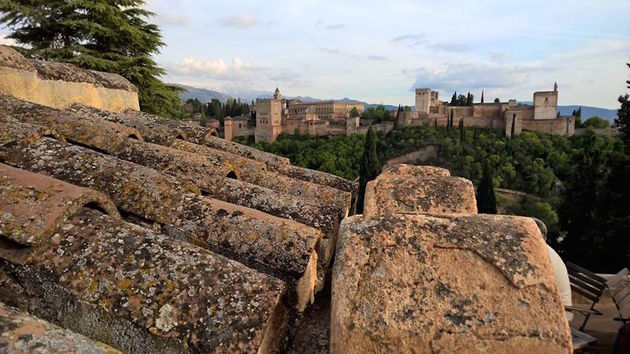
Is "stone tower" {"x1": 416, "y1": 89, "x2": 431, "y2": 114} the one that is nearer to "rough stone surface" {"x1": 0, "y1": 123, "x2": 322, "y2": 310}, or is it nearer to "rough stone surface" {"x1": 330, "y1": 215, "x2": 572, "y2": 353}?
"rough stone surface" {"x1": 0, "y1": 123, "x2": 322, "y2": 310}

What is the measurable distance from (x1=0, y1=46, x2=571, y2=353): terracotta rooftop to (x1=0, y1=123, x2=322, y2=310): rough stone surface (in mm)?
10

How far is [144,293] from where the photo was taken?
1870 millimetres

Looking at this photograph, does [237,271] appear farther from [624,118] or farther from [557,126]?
[557,126]

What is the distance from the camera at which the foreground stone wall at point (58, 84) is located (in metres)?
4.51

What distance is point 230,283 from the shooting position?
1.97 metres

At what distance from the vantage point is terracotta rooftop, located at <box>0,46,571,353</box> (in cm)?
152

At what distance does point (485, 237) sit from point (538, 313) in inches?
12.9

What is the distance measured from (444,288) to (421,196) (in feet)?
4.09

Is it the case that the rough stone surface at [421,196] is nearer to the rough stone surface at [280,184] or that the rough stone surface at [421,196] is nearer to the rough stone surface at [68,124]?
the rough stone surface at [280,184]

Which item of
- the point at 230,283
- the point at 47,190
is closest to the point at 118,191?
the point at 47,190

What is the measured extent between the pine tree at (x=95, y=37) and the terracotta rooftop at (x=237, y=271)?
35.7 ft

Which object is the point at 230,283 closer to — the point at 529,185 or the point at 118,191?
the point at 118,191

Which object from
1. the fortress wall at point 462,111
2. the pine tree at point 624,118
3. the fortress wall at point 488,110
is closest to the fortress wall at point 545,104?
the fortress wall at point 488,110

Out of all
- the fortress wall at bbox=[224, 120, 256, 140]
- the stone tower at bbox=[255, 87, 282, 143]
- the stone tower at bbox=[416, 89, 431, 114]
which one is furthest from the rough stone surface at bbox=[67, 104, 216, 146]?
the stone tower at bbox=[416, 89, 431, 114]
